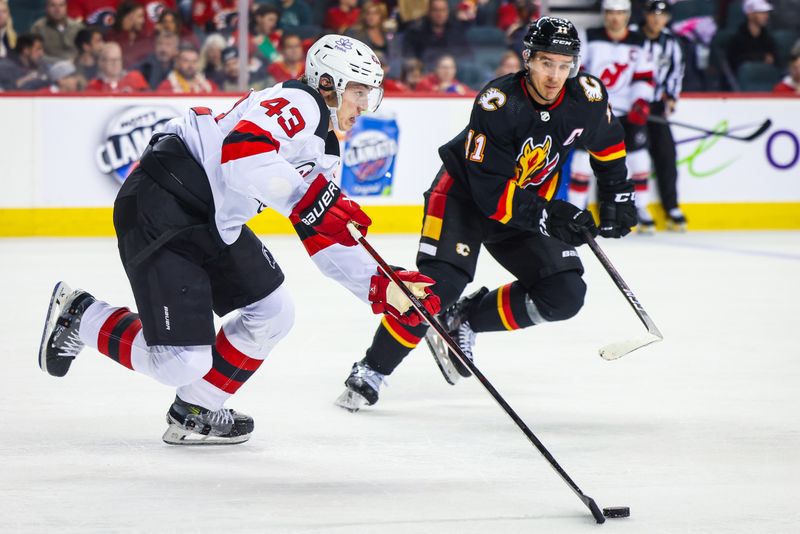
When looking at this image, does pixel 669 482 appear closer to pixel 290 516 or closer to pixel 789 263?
pixel 290 516

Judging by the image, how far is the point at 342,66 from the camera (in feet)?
9.84

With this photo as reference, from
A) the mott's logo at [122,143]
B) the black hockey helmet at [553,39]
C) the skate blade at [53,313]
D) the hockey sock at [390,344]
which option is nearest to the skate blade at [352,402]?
the hockey sock at [390,344]

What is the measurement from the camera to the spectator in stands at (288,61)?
7.79 metres

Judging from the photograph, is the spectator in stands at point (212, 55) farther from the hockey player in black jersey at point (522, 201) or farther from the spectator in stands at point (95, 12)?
the hockey player in black jersey at point (522, 201)

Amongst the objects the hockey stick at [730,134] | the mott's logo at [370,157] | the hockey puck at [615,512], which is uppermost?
the hockey puck at [615,512]

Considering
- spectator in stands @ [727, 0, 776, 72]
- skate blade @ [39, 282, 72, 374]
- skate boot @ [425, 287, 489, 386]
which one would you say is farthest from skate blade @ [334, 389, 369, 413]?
spectator in stands @ [727, 0, 776, 72]

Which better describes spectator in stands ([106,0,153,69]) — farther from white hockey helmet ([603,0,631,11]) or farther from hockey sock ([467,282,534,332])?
hockey sock ([467,282,534,332])

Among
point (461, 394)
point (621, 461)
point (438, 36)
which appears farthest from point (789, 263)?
point (621, 461)

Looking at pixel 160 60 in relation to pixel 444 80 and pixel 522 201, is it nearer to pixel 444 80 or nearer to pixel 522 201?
pixel 444 80

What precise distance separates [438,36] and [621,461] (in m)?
5.38

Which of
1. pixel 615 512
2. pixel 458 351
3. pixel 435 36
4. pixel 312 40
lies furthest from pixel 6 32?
pixel 615 512

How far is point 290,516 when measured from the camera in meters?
2.68

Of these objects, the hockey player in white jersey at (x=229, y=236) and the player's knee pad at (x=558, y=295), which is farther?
the player's knee pad at (x=558, y=295)

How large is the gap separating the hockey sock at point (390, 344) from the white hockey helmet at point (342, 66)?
2.74ft
